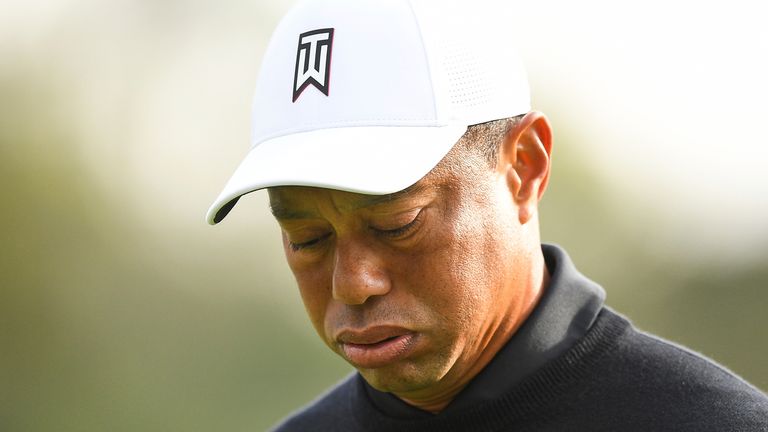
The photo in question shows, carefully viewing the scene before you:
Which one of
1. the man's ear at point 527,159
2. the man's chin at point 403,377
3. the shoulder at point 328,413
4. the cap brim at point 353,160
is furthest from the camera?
the shoulder at point 328,413

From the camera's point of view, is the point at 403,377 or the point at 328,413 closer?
the point at 403,377

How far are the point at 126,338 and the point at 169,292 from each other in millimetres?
1260

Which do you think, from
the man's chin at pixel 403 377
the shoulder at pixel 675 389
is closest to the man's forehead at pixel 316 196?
the man's chin at pixel 403 377

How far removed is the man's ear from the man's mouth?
422mm

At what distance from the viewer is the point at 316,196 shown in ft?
9.09

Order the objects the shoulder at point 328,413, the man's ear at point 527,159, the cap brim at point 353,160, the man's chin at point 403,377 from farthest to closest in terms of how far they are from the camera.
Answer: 1. the shoulder at point 328,413
2. the man's ear at point 527,159
3. the man's chin at point 403,377
4. the cap brim at point 353,160

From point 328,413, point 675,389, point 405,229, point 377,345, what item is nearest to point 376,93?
point 405,229

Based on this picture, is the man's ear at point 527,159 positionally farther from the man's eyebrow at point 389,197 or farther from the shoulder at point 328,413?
the shoulder at point 328,413

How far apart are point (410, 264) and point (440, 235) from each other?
9 centimetres

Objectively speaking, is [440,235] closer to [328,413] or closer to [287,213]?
[287,213]

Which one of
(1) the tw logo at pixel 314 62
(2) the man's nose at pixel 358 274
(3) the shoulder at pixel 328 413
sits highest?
(1) the tw logo at pixel 314 62

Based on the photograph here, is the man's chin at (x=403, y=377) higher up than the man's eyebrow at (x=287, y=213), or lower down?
lower down

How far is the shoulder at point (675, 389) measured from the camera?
2.71 m

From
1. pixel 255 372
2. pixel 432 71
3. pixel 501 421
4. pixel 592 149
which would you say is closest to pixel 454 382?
pixel 501 421
